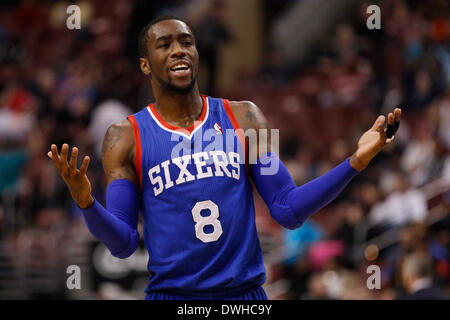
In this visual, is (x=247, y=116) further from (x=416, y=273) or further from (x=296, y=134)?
(x=296, y=134)

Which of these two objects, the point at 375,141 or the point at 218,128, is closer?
the point at 375,141

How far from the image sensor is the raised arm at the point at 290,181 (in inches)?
107

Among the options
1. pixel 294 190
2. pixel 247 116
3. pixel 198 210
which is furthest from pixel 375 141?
pixel 198 210

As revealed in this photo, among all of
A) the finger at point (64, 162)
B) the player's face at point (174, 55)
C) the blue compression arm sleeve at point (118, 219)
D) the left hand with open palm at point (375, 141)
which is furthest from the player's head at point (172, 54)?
the left hand with open palm at point (375, 141)

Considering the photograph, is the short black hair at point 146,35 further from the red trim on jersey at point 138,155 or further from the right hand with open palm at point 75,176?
the right hand with open palm at point 75,176

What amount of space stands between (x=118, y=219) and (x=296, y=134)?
21.4 feet

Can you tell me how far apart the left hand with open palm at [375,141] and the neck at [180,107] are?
2.45ft

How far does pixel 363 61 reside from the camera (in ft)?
29.3

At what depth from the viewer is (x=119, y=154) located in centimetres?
296

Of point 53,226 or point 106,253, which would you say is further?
point 53,226

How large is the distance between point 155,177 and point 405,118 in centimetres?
586
